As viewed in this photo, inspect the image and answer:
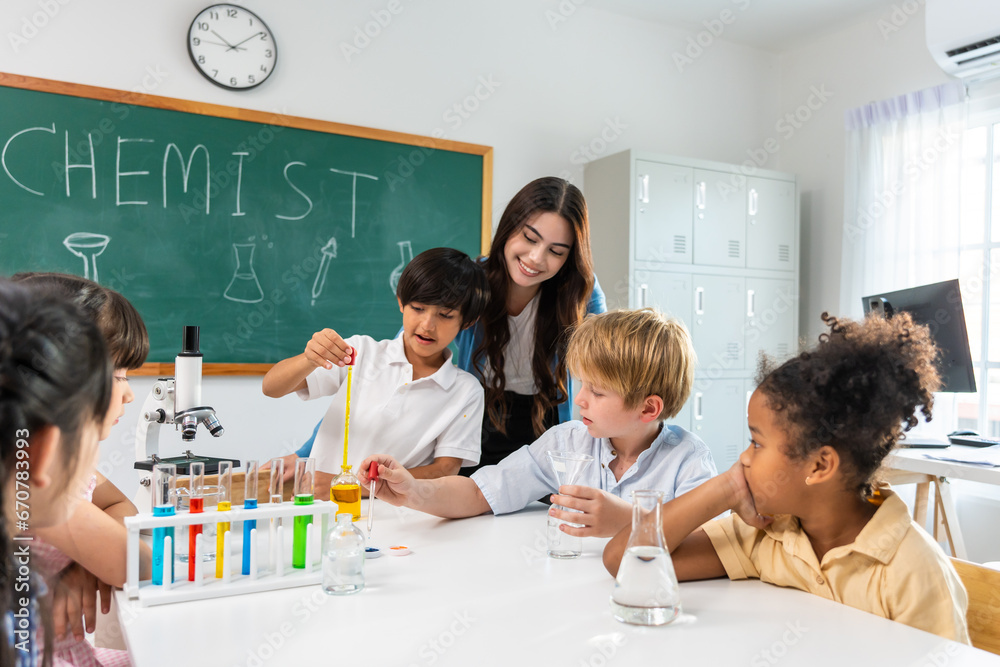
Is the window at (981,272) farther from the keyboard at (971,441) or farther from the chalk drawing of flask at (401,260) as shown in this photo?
the chalk drawing of flask at (401,260)

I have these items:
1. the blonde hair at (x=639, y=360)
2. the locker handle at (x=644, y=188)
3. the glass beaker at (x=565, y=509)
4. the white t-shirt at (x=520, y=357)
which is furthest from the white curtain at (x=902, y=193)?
the glass beaker at (x=565, y=509)

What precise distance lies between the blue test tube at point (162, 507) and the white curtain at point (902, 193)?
3876mm

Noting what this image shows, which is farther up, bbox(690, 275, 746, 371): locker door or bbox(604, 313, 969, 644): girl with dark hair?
bbox(690, 275, 746, 371): locker door

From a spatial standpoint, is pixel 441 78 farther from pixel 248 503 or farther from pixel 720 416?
pixel 248 503

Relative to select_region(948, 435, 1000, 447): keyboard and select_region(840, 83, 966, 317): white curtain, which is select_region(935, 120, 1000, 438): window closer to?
select_region(840, 83, 966, 317): white curtain

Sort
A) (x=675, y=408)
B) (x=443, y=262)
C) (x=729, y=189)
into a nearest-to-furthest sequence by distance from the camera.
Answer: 1. (x=675, y=408)
2. (x=443, y=262)
3. (x=729, y=189)

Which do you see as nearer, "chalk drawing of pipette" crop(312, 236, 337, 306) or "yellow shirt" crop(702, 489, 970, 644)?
"yellow shirt" crop(702, 489, 970, 644)

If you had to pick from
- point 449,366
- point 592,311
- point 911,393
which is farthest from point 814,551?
point 592,311

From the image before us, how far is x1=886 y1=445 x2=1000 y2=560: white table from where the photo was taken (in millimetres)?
2309

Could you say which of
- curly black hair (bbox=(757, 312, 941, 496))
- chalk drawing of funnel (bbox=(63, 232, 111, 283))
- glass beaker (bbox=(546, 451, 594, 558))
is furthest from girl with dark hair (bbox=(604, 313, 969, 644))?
chalk drawing of funnel (bbox=(63, 232, 111, 283))

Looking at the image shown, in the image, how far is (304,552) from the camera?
108 cm

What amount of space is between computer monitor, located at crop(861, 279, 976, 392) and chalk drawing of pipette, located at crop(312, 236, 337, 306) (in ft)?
7.76

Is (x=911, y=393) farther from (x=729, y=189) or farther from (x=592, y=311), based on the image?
(x=729, y=189)

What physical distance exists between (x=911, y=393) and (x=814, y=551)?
27 cm
